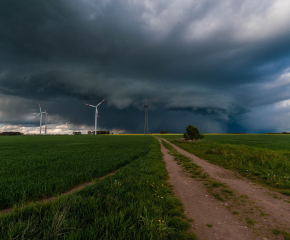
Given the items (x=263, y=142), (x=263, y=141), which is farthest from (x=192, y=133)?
(x=263, y=141)

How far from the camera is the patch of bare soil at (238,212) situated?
415 cm

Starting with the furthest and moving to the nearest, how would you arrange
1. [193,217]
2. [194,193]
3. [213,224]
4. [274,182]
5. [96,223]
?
[274,182], [194,193], [193,217], [213,224], [96,223]

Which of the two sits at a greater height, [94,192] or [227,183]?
[94,192]

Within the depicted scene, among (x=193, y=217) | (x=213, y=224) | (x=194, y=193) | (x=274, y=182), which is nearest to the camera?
(x=213, y=224)

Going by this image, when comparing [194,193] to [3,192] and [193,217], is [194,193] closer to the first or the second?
[193,217]

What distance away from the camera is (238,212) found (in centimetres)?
523

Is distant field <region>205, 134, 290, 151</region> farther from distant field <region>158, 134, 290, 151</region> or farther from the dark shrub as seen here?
the dark shrub

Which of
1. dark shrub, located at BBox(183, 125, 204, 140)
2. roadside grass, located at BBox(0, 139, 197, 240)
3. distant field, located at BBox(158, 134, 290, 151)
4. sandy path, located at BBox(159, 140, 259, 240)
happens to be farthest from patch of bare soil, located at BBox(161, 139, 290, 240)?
dark shrub, located at BBox(183, 125, 204, 140)

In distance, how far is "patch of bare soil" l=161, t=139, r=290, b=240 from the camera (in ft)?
13.6

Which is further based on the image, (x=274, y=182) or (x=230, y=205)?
(x=274, y=182)

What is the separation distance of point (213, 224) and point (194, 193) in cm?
269

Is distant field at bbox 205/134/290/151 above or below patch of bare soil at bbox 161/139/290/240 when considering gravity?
below

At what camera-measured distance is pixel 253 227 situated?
14.3 ft

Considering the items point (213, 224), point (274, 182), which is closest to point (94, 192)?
point (213, 224)
